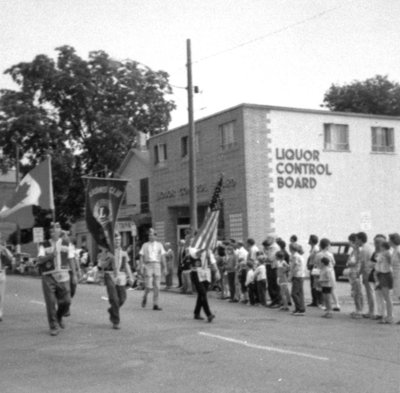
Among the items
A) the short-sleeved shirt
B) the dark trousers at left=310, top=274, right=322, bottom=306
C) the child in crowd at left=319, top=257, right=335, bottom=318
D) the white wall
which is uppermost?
the white wall

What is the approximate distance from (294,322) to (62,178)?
2990cm

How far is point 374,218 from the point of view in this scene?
3044cm

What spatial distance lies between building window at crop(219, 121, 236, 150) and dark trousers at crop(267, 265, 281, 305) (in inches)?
485

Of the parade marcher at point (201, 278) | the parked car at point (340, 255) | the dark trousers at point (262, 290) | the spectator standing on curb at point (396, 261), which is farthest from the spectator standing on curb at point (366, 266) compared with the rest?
the parked car at point (340, 255)

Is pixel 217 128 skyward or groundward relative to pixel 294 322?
skyward

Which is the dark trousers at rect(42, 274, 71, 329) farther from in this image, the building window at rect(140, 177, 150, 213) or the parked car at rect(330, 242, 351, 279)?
the building window at rect(140, 177, 150, 213)

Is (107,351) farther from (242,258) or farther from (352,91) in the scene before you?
(352,91)

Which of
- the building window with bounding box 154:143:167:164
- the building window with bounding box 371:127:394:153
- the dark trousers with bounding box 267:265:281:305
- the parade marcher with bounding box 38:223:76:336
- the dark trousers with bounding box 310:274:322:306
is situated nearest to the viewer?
the parade marcher with bounding box 38:223:76:336

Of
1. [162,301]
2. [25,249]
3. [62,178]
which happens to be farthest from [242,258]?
[25,249]

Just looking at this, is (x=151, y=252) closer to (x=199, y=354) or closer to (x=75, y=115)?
(x=199, y=354)

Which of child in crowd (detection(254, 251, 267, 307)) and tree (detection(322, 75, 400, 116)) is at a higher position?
tree (detection(322, 75, 400, 116))

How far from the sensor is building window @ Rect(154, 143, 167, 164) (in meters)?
34.9

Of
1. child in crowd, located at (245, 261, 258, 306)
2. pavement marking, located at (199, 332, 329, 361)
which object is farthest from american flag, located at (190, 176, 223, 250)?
child in crowd, located at (245, 261, 258, 306)

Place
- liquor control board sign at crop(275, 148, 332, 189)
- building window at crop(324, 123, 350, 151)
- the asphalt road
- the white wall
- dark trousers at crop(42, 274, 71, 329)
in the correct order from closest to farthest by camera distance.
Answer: the asphalt road
dark trousers at crop(42, 274, 71, 329)
liquor control board sign at crop(275, 148, 332, 189)
the white wall
building window at crop(324, 123, 350, 151)
